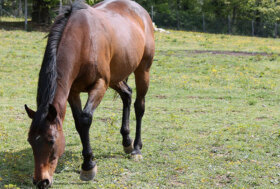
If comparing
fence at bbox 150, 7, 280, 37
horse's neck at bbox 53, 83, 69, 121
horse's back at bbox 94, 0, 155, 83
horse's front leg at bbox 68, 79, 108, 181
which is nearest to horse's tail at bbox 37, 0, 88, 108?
horse's neck at bbox 53, 83, 69, 121

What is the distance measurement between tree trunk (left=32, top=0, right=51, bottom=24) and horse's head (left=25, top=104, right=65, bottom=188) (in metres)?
19.6

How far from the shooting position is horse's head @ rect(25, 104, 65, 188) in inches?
146

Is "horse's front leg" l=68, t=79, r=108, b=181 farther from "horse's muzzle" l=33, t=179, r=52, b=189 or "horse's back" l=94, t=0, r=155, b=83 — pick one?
"horse's muzzle" l=33, t=179, r=52, b=189

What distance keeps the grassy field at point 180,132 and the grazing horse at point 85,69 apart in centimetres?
42

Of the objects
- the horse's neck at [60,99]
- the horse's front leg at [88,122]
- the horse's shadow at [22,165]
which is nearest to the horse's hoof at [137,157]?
the horse's shadow at [22,165]

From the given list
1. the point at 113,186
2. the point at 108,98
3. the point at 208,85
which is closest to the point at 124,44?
the point at 113,186

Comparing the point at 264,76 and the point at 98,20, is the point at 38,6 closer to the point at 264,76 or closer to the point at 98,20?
the point at 264,76

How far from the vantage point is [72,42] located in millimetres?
4453

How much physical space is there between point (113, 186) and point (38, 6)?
19.7 m

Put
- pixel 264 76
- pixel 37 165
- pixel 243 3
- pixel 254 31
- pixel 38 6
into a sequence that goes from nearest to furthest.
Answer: pixel 37 165, pixel 264 76, pixel 38 6, pixel 254 31, pixel 243 3

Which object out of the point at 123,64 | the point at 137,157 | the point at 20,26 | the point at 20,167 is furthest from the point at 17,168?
the point at 20,26

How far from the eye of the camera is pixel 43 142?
149 inches

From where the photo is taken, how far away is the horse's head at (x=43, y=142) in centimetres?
371

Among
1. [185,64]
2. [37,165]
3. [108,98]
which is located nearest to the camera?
[37,165]
